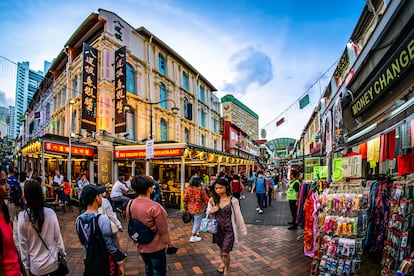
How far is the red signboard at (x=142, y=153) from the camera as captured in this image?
390 inches

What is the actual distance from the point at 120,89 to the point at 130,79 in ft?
9.85

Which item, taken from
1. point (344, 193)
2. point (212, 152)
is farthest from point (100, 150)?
point (344, 193)

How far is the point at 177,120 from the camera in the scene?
70.4 ft

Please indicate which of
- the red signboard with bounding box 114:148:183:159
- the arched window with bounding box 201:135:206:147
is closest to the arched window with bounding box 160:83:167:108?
the red signboard with bounding box 114:148:183:159

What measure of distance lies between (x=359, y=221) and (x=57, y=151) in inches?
477

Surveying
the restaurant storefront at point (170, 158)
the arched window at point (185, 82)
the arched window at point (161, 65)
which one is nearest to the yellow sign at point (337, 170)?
the restaurant storefront at point (170, 158)

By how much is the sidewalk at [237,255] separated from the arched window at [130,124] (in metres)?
10.4

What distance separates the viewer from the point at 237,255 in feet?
14.2

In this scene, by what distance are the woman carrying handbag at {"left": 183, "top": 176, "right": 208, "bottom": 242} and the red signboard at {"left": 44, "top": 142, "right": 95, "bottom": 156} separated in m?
8.29

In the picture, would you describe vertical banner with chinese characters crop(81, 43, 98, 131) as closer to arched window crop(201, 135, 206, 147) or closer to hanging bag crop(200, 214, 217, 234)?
hanging bag crop(200, 214, 217, 234)

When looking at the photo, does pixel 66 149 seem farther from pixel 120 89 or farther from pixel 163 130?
pixel 163 130

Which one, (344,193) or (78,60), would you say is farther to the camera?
(78,60)

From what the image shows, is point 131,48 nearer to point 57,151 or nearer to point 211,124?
point 57,151

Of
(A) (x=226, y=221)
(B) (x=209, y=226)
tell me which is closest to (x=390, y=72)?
(A) (x=226, y=221)
